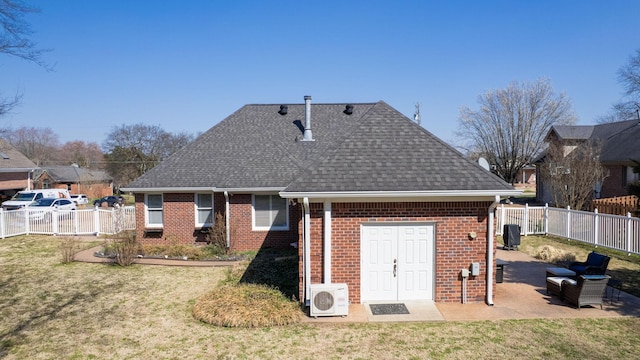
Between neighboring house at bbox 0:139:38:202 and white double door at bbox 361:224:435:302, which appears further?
neighboring house at bbox 0:139:38:202

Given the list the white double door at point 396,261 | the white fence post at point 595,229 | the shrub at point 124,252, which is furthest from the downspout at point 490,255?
the shrub at point 124,252

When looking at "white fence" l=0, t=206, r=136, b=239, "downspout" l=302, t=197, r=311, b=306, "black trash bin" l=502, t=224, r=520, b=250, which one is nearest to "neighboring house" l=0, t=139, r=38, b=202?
"white fence" l=0, t=206, r=136, b=239

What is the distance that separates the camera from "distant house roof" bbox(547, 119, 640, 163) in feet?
92.4

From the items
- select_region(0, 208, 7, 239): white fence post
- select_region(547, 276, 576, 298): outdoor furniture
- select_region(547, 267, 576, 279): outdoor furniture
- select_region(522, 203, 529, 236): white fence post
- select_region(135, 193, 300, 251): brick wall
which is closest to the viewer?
select_region(547, 276, 576, 298): outdoor furniture

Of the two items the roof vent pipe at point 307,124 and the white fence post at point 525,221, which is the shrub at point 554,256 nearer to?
the white fence post at point 525,221

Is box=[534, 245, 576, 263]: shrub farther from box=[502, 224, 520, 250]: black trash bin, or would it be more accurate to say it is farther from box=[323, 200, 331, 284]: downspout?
box=[323, 200, 331, 284]: downspout

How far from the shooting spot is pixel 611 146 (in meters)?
30.5

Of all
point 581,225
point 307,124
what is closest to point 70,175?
point 307,124

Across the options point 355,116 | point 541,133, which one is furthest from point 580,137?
point 355,116

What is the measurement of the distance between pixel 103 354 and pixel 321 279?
4.81m

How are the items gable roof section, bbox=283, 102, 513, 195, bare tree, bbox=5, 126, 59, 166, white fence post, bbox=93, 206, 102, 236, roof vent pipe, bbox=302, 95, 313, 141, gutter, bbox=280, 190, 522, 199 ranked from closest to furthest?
gutter, bbox=280, 190, 522, 199 → gable roof section, bbox=283, 102, 513, 195 → white fence post, bbox=93, 206, 102, 236 → roof vent pipe, bbox=302, 95, 313, 141 → bare tree, bbox=5, 126, 59, 166

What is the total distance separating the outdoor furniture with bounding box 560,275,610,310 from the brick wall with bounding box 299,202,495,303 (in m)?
2.04

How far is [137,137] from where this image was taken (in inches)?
2258

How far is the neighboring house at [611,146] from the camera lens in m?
27.9
